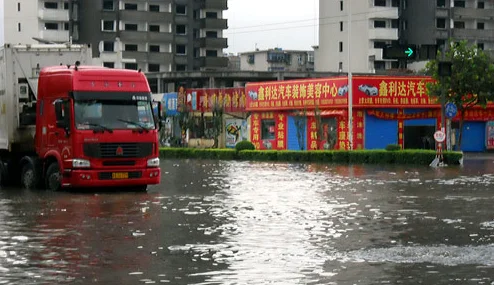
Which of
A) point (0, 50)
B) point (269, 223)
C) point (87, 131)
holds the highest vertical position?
point (0, 50)

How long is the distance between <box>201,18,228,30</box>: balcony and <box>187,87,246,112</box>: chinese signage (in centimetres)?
3309

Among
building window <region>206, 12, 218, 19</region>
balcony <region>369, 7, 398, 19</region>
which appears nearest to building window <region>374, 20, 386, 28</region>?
balcony <region>369, 7, 398, 19</region>

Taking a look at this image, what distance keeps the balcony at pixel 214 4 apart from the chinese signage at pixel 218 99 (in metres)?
33.9

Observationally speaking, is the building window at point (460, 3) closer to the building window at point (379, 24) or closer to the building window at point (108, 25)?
the building window at point (379, 24)

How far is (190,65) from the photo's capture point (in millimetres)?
109250

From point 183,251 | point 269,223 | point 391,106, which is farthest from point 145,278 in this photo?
point 391,106

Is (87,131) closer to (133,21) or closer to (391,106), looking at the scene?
(391,106)

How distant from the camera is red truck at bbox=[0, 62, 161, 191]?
80.2 ft

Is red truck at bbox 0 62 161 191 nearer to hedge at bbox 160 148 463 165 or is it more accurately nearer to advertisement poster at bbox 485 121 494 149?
hedge at bbox 160 148 463 165

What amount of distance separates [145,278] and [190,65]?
9890cm

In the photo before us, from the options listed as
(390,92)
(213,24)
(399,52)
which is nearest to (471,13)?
(213,24)

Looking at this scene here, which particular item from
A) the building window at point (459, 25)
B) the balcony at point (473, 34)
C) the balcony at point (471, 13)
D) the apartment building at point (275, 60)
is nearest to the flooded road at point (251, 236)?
the balcony at point (473, 34)

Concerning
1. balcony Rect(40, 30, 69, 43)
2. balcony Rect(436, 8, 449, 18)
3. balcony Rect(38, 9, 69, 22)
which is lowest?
balcony Rect(40, 30, 69, 43)

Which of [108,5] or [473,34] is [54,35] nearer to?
[108,5]
